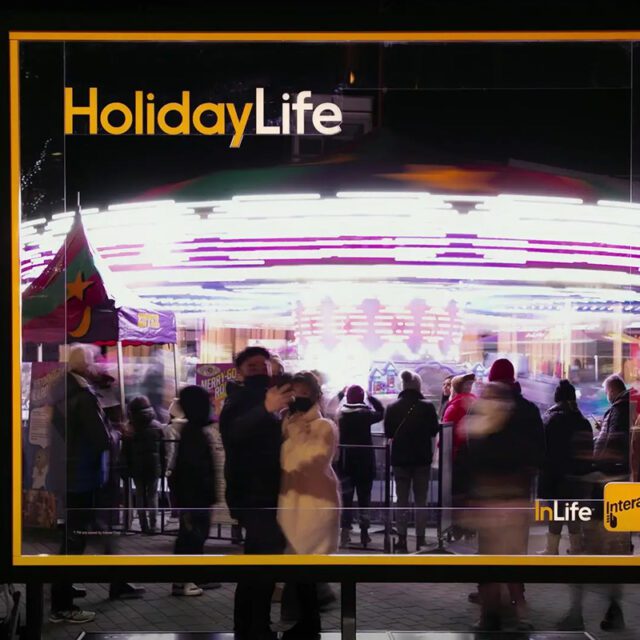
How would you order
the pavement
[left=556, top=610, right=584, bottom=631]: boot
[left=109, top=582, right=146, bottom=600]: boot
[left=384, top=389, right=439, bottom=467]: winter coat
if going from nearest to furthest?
[left=384, top=389, right=439, bottom=467]: winter coat, the pavement, [left=556, top=610, right=584, bottom=631]: boot, [left=109, top=582, right=146, bottom=600]: boot

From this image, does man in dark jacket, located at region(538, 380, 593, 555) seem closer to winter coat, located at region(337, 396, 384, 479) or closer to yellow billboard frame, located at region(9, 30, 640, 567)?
yellow billboard frame, located at region(9, 30, 640, 567)

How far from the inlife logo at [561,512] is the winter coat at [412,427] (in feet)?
1.45

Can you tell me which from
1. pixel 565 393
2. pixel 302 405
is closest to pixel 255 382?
pixel 302 405

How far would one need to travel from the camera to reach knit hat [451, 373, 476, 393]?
2.45 m

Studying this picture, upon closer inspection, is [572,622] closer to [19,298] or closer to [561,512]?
[561,512]

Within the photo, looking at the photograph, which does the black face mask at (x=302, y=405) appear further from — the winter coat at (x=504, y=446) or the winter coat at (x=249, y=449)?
the winter coat at (x=504, y=446)

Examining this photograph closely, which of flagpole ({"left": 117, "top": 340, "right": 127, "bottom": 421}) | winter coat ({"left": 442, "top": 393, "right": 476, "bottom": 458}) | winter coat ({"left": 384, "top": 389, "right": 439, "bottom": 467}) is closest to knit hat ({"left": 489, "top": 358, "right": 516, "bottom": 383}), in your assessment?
winter coat ({"left": 442, "top": 393, "right": 476, "bottom": 458})

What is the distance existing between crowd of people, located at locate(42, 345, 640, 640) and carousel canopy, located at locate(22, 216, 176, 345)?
4.0 inches

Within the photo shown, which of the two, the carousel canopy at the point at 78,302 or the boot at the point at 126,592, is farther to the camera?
the boot at the point at 126,592

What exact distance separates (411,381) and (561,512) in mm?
709

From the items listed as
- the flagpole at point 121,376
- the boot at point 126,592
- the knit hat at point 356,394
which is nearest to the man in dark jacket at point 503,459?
the knit hat at point 356,394

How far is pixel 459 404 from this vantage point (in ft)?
8.04

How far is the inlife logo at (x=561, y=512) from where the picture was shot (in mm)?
2424

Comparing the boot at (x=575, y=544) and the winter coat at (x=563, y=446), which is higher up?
the winter coat at (x=563, y=446)
